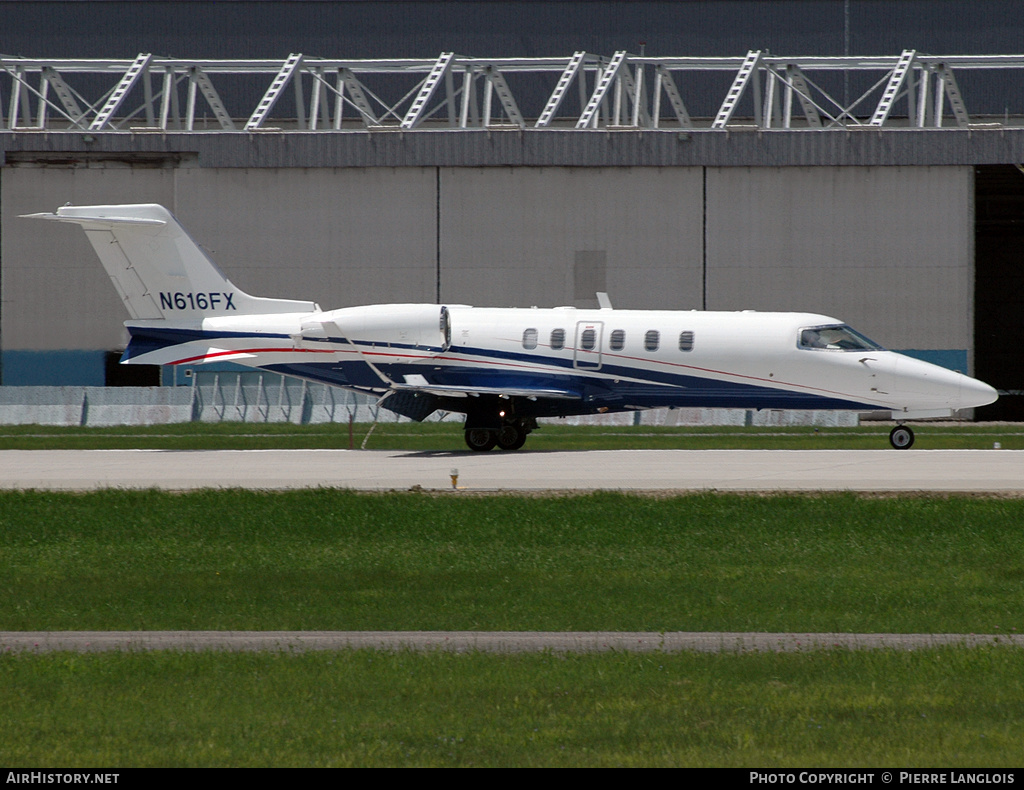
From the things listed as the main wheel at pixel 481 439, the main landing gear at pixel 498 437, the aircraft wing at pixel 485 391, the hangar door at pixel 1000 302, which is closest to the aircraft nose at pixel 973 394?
the aircraft wing at pixel 485 391

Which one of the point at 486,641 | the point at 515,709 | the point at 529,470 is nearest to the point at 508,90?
the point at 529,470

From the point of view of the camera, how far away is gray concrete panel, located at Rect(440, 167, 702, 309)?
4547 cm

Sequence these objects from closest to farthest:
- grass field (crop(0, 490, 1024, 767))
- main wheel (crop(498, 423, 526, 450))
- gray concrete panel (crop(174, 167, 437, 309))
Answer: grass field (crop(0, 490, 1024, 767)), main wheel (crop(498, 423, 526, 450)), gray concrete panel (crop(174, 167, 437, 309))

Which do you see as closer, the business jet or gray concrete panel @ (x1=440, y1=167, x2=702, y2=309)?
the business jet

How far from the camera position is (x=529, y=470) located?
82.4ft

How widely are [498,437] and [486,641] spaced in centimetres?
1992

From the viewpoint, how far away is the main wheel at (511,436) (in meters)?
30.9

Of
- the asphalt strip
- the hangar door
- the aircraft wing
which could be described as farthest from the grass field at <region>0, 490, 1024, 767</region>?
the hangar door

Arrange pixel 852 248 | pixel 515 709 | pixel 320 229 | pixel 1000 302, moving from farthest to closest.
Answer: pixel 1000 302, pixel 320 229, pixel 852 248, pixel 515 709

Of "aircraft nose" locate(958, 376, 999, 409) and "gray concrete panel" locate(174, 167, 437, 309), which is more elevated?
"gray concrete panel" locate(174, 167, 437, 309)

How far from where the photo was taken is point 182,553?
16.5m

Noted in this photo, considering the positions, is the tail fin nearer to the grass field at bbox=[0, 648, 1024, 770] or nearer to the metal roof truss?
the metal roof truss

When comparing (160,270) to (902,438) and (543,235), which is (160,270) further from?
(902,438)

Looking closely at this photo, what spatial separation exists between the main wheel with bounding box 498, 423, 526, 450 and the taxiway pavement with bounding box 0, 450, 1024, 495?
1.18 metres
